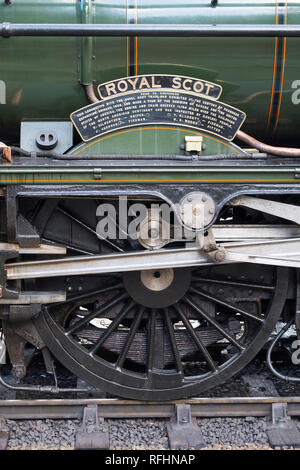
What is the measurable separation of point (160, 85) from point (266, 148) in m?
0.80

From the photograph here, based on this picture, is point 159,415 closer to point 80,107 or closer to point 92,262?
point 92,262

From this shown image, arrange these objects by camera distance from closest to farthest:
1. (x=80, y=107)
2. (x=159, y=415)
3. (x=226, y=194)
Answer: (x=226, y=194)
(x=80, y=107)
(x=159, y=415)

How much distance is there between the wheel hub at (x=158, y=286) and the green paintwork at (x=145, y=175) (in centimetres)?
72

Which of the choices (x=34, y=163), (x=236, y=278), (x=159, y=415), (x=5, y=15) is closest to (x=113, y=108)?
(x=34, y=163)

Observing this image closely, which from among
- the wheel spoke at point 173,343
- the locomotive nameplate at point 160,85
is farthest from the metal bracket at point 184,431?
the locomotive nameplate at point 160,85

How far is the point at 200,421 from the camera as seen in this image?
11.7 feet

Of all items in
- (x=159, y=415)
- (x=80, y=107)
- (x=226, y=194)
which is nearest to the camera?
(x=226, y=194)

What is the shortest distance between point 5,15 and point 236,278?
2363mm

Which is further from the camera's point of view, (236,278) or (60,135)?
(236,278)

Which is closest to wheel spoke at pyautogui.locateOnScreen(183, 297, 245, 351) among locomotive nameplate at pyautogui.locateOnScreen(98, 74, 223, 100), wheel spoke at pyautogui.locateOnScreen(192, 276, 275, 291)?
wheel spoke at pyautogui.locateOnScreen(192, 276, 275, 291)

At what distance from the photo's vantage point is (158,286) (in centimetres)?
352

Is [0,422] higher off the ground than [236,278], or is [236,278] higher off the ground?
[236,278]

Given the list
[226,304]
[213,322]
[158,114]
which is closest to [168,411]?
[213,322]

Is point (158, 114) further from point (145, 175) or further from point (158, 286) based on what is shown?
point (158, 286)
